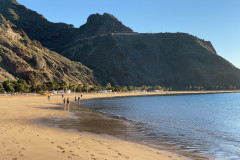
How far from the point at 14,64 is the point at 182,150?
4206 inches

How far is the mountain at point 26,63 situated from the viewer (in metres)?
104

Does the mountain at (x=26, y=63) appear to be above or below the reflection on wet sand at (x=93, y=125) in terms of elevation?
above

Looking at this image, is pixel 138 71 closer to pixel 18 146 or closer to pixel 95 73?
pixel 95 73

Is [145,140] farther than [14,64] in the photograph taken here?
No

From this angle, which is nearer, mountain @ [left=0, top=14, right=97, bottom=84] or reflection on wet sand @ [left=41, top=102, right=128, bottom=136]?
reflection on wet sand @ [left=41, top=102, right=128, bottom=136]

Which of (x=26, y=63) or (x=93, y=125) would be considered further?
(x=26, y=63)

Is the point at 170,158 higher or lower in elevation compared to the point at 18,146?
lower

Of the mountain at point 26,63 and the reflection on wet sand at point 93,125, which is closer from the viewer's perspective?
the reflection on wet sand at point 93,125

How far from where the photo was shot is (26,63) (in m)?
110

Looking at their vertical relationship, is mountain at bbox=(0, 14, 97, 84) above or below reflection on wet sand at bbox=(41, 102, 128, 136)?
above

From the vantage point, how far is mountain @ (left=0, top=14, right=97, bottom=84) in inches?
4080

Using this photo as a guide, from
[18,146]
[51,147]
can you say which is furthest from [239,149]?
[18,146]

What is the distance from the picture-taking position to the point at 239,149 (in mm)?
13922

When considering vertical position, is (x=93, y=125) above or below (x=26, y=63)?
below
